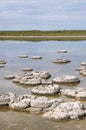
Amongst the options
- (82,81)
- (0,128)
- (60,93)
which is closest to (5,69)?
(82,81)

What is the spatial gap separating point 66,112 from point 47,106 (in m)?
1.10

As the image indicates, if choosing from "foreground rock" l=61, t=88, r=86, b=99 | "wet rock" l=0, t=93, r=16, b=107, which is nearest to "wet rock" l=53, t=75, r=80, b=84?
"foreground rock" l=61, t=88, r=86, b=99

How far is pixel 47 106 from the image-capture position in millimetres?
13656

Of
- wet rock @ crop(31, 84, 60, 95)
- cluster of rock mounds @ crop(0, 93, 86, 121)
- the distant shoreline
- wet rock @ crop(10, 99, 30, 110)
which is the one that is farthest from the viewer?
the distant shoreline

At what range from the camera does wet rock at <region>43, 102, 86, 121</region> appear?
12.5m

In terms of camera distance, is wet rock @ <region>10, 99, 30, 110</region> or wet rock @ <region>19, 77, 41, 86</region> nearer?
wet rock @ <region>10, 99, 30, 110</region>

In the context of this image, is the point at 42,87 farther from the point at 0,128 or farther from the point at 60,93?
the point at 0,128

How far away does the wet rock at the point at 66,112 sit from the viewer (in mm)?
12469

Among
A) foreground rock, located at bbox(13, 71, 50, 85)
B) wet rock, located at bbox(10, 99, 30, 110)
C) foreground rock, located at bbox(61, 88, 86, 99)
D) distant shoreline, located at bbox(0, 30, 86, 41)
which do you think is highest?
wet rock, located at bbox(10, 99, 30, 110)

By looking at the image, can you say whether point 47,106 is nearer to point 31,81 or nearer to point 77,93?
point 77,93

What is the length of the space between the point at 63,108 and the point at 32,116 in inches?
44.0

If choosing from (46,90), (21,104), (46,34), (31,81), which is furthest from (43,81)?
(46,34)

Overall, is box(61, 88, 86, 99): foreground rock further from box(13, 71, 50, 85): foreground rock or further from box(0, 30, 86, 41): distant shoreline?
box(0, 30, 86, 41): distant shoreline

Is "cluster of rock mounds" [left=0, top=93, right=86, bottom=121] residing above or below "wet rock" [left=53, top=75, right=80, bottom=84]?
above
